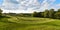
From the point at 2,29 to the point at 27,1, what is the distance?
4.00 feet

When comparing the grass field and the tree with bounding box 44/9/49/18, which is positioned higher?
the tree with bounding box 44/9/49/18

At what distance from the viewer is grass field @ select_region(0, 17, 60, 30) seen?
12.5 feet

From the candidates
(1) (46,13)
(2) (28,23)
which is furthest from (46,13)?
(2) (28,23)

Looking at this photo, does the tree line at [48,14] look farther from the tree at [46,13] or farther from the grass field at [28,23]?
the grass field at [28,23]

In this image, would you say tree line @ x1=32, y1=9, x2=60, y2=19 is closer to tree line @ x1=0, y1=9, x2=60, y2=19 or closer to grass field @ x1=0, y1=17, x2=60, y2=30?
tree line @ x1=0, y1=9, x2=60, y2=19

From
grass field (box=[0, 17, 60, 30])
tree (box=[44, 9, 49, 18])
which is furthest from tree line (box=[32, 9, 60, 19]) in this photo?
grass field (box=[0, 17, 60, 30])

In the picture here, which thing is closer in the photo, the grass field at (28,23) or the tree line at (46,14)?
the grass field at (28,23)

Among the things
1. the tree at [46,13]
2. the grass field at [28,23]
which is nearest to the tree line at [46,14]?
the tree at [46,13]

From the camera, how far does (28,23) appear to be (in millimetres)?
3928

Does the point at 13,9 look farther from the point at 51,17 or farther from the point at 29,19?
the point at 51,17

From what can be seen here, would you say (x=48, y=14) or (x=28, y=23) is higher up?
(x=48, y=14)

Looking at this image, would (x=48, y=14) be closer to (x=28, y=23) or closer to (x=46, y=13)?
(x=46, y=13)

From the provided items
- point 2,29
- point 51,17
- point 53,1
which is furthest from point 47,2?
point 2,29

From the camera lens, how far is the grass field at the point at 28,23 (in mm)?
3797
